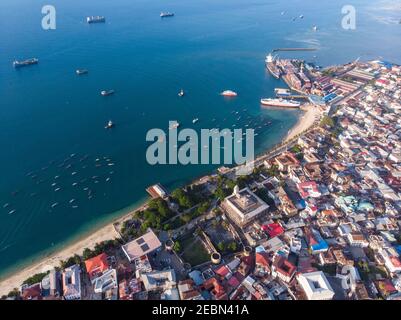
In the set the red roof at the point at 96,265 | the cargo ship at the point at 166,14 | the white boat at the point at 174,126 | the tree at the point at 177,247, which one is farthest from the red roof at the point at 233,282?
the cargo ship at the point at 166,14

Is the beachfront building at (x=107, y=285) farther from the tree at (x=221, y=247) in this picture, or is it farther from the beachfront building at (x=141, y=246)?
the tree at (x=221, y=247)

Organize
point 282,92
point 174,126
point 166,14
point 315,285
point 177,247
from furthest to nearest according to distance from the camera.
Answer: point 166,14 → point 282,92 → point 174,126 → point 177,247 → point 315,285

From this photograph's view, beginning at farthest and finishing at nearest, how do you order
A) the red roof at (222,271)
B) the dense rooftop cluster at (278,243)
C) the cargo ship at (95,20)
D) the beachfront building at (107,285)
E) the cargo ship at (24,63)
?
the cargo ship at (95,20)
the cargo ship at (24,63)
the red roof at (222,271)
the dense rooftop cluster at (278,243)
the beachfront building at (107,285)

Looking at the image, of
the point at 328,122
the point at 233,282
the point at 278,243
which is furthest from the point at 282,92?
the point at 233,282

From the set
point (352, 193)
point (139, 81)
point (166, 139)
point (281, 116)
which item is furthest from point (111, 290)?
point (139, 81)

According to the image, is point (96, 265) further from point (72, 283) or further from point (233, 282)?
point (233, 282)

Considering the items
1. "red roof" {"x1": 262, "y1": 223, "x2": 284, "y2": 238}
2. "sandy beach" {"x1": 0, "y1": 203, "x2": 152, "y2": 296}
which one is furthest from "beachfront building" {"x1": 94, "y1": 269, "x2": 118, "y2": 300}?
"red roof" {"x1": 262, "y1": 223, "x2": 284, "y2": 238}
